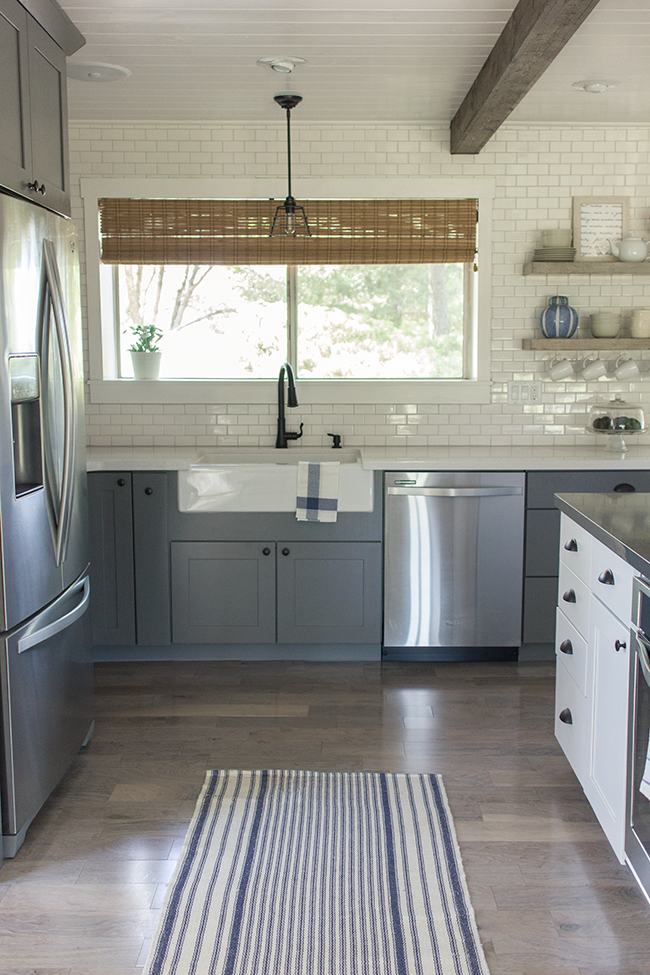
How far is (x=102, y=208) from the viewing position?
4.32 m

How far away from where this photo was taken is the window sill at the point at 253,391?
4410 mm

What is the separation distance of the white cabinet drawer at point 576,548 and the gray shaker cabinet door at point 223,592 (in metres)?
1.52

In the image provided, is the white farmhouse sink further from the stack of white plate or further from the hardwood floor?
the stack of white plate

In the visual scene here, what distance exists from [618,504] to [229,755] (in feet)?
5.30

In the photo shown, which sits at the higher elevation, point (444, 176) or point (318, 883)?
point (444, 176)

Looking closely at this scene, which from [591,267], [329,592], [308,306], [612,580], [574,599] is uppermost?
[591,267]

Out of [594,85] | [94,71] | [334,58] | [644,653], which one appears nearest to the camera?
[644,653]

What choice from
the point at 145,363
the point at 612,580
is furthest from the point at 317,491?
the point at 612,580

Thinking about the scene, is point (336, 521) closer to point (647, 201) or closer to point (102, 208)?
point (102, 208)

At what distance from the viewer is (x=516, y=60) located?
9.40 feet

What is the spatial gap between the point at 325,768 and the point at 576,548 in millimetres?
1145

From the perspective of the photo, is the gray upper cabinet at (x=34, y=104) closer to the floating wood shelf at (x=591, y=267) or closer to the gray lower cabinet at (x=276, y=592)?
the gray lower cabinet at (x=276, y=592)

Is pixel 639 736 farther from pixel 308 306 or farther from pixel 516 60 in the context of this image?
pixel 308 306

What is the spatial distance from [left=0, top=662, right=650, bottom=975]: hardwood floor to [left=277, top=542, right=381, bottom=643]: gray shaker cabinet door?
17 cm
